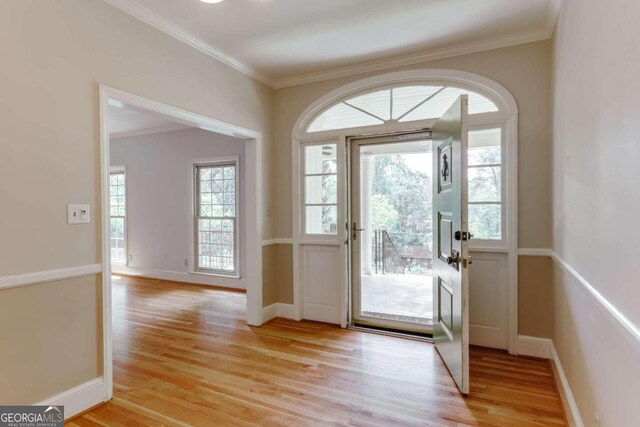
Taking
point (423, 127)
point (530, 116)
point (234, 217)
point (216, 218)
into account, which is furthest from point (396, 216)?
point (530, 116)

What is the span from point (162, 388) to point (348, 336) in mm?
1693

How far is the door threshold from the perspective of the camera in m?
3.27

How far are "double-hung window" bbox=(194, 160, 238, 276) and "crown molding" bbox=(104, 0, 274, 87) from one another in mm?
2228

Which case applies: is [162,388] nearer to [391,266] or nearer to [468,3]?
[468,3]

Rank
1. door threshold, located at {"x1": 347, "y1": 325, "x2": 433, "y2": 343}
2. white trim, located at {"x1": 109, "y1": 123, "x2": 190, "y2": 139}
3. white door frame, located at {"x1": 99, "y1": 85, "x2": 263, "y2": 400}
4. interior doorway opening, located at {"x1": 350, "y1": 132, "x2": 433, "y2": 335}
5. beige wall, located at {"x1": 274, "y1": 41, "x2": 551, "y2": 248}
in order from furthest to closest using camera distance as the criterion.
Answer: interior doorway opening, located at {"x1": 350, "y1": 132, "x2": 433, "y2": 335} → white trim, located at {"x1": 109, "y1": 123, "x2": 190, "y2": 139} → door threshold, located at {"x1": 347, "y1": 325, "x2": 433, "y2": 343} → beige wall, located at {"x1": 274, "y1": 41, "x2": 551, "y2": 248} → white door frame, located at {"x1": 99, "y1": 85, "x2": 263, "y2": 400}

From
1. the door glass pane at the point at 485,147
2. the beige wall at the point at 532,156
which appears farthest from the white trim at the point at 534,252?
the door glass pane at the point at 485,147

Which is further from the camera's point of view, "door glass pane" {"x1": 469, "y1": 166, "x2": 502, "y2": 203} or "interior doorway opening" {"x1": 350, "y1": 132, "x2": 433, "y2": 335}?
"interior doorway opening" {"x1": 350, "y1": 132, "x2": 433, "y2": 335}

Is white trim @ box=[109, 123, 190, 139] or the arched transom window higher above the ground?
white trim @ box=[109, 123, 190, 139]

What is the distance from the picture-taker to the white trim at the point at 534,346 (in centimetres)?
280

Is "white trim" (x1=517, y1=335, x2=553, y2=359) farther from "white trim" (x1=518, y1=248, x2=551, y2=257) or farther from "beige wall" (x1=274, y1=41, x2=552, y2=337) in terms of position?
"white trim" (x1=518, y1=248, x2=551, y2=257)

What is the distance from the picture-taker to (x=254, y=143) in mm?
3662
